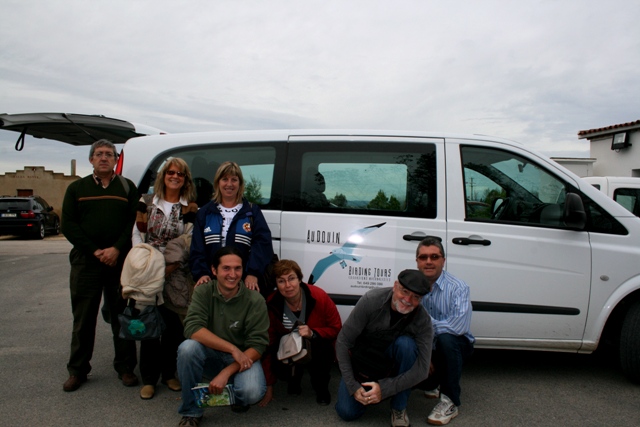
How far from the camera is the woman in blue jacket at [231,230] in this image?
11.5 feet

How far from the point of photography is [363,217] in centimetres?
380

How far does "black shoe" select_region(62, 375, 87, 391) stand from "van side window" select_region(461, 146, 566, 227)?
3.02 meters

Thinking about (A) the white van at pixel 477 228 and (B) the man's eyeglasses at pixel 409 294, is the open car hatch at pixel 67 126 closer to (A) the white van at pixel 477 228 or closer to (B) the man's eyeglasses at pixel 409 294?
(A) the white van at pixel 477 228

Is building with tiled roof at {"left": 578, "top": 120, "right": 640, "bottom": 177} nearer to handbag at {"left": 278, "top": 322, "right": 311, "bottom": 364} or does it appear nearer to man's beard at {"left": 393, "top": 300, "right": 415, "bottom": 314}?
man's beard at {"left": 393, "top": 300, "right": 415, "bottom": 314}

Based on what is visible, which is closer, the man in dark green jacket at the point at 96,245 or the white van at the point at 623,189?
the man in dark green jacket at the point at 96,245

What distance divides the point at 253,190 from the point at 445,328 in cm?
177

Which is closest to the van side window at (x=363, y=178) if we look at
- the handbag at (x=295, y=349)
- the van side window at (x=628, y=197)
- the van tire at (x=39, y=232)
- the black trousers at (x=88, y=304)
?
the handbag at (x=295, y=349)

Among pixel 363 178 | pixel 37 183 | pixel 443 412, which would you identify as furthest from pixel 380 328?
pixel 37 183

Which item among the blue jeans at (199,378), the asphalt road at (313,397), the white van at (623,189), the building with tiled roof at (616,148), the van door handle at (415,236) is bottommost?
the asphalt road at (313,397)

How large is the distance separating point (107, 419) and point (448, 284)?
2315mm

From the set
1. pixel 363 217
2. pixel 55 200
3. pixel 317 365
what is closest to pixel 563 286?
pixel 363 217

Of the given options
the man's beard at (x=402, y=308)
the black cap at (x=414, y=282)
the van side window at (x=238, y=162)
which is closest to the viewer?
the black cap at (x=414, y=282)

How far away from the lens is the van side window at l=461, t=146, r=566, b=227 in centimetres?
380

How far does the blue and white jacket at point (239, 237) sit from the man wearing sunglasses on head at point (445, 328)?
1.05 m
